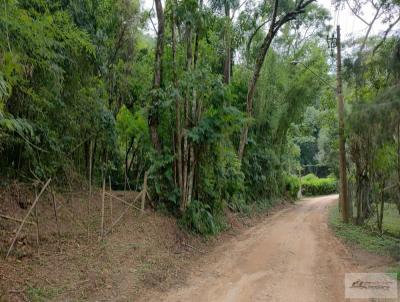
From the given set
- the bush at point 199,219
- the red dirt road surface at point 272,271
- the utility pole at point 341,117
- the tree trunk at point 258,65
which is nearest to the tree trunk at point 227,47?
the tree trunk at point 258,65

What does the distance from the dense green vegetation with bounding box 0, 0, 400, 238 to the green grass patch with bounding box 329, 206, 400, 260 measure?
1128 millimetres

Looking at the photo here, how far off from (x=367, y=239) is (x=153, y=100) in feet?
23.0

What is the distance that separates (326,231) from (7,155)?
9477mm

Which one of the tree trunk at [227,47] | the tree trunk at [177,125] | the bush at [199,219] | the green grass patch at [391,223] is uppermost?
the tree trunk at [227,47]

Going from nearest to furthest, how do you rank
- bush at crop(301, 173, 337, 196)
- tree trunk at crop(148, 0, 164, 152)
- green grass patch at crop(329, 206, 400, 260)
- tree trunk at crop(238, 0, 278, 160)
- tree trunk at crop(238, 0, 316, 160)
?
green grass patch at crop(329, 206, 400, 260), tree trunk at crop(148, 0, 164, 152), tree trunk at crop(238, 0, 316, 160), tree trunk at crop(238, 0, 278, 160), bush at crop(301, 173, 337, 196)

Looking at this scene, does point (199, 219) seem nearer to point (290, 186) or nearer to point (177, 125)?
point (177, 125)

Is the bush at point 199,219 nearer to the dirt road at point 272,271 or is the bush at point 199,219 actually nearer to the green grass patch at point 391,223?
the dirt road at point 272,271

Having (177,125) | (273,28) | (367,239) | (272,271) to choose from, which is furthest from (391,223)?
(177,125)

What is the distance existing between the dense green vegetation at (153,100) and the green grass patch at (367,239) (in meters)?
1.13

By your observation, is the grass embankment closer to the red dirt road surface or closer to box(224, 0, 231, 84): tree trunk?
the red dirt road surface

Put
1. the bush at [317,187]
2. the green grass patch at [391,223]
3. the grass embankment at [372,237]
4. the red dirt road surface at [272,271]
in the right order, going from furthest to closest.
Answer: the bush at [317,187]
the green grass patch at [391,223]
the grass embankment at [372,237]
the red dirt road surface at [272,271]

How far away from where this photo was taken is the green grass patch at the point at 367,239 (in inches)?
341

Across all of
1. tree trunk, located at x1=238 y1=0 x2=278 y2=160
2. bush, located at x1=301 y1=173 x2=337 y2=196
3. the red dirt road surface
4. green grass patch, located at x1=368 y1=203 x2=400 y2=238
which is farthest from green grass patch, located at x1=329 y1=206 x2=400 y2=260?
bush, located at x1=301 y1=173 x2=337 y2=196

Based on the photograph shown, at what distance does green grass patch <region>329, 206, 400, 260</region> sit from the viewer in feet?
28.5
